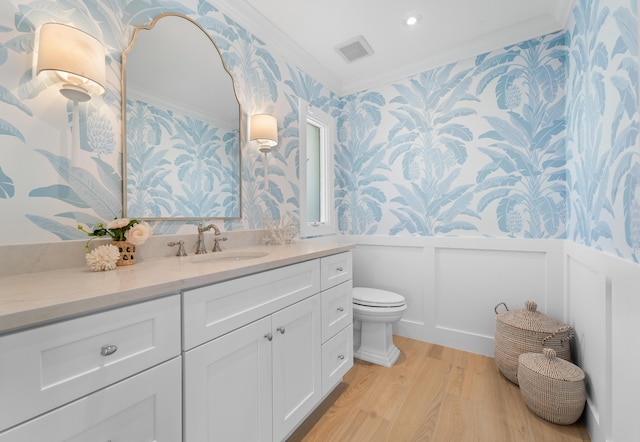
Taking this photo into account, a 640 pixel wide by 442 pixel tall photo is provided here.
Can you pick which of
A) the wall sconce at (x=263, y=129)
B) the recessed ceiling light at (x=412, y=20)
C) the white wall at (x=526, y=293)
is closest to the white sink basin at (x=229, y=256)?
the wall sconce at (x=263, y=129)

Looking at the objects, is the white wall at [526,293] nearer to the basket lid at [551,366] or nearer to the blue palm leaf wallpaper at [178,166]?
the basket lid at [551,366]

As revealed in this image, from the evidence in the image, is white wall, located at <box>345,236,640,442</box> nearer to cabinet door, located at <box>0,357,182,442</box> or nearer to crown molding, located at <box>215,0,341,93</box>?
cabinet door, located at <box>0,357,182,442</box>

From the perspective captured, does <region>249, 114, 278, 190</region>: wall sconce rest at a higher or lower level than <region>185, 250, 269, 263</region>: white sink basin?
higher

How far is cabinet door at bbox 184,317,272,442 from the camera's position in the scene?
0.86 meters

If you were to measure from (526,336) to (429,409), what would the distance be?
773mm

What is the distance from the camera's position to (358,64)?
245 cm

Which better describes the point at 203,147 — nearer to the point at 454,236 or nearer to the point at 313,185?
the point at 313,185

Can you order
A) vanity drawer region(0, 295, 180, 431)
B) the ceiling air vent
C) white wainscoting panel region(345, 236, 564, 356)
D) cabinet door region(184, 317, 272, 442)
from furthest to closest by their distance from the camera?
the ceiling air vent
white wainscoting panel region(345, 236, 564, 356)
cabinet door region(184, 317, 272, 442)
vanity drawer region(0, 295, 180, 431)

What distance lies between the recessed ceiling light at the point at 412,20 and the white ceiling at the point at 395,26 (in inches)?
1.2

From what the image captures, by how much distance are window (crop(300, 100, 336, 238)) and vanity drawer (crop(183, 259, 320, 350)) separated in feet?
3.59

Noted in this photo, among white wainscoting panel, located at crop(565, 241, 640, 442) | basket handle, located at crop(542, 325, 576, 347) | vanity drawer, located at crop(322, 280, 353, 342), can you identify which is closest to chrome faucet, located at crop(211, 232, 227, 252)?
vanity drawer, located at crop(322, 280, 353, 342)

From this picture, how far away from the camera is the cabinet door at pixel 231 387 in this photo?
86cm

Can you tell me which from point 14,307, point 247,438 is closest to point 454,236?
point 247,438

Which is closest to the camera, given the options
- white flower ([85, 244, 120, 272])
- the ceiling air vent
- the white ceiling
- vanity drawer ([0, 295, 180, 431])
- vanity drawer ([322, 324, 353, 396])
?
vanity drawer ([0, 295, 180, 431])
